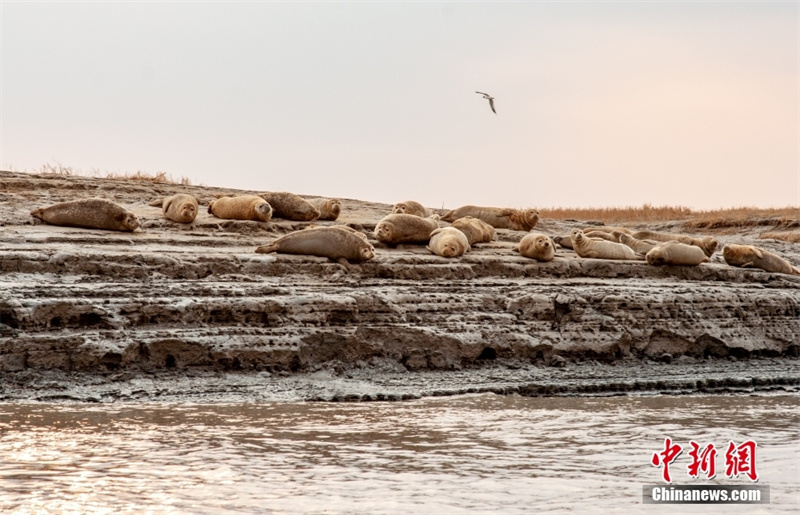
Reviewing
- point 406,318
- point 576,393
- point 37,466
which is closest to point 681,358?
point 576,393

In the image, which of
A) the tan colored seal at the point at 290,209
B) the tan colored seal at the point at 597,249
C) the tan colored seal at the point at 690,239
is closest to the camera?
the tan colored seal at the point at 597,249

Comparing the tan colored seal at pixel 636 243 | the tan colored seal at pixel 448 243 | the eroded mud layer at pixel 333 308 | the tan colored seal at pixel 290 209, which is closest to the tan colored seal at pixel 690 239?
the tan colored seal at pixel 636 243

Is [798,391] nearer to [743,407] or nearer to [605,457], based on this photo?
[743,407]

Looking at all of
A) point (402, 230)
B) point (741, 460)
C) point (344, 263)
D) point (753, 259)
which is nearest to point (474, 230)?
point (402, 230)

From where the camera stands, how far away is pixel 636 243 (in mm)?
16406

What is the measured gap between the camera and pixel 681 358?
12.8m

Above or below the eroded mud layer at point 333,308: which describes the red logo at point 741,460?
below

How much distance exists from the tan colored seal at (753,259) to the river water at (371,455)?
20.5 feet

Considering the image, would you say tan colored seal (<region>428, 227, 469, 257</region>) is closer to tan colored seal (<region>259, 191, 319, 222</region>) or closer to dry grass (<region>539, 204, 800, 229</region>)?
tan colored seal (<region>259, 191, 319, 222</region>)

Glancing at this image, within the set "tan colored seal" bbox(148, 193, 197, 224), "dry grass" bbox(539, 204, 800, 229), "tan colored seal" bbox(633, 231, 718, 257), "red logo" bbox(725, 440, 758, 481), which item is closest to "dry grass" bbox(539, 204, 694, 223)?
"dry grass" bbox(539, 204, 800, 229)

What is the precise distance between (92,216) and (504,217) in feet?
23.3

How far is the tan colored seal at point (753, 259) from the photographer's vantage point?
51.8 feet

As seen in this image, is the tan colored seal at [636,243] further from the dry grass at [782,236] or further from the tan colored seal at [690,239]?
the dry grass at [782,236]

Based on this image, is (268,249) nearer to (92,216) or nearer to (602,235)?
(92,216)
